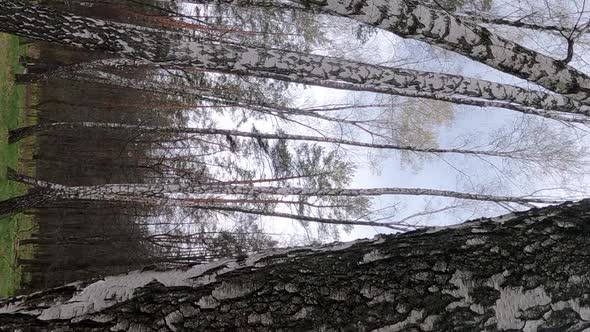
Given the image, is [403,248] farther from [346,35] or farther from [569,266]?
[346,35]

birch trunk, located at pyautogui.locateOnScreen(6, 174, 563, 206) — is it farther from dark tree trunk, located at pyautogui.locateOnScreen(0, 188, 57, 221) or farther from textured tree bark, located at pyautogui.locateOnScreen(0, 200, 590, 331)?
textured tree bark, located at pyautogui.locateOnScreen(0, 200, 590, 331)

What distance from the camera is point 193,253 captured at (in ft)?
33.9

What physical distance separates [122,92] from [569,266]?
38.7 feet

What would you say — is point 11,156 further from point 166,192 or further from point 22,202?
point 166,192

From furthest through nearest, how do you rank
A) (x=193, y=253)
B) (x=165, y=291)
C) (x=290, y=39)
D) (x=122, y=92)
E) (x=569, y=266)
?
1. (x=122, y=92)
2. (x=290, y=39)
3. (x=193, y=253)
4. (x=569, y=266)
5. (x=165, y=291)

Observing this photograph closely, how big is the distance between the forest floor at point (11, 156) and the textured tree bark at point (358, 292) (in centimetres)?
899

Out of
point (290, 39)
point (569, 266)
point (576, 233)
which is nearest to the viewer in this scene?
point (569, 266)

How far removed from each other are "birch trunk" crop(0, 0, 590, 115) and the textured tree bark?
2239 mm

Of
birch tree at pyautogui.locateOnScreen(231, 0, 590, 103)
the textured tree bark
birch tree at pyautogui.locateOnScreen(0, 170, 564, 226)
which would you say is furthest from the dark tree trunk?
the textured tree bark

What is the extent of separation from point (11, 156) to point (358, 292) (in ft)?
33.3

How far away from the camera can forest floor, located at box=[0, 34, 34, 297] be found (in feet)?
32.3

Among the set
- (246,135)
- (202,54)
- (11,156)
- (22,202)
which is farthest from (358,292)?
(11,156)

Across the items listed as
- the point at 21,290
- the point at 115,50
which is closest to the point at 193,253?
the point at 21,290

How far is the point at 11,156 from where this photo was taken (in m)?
10.4
